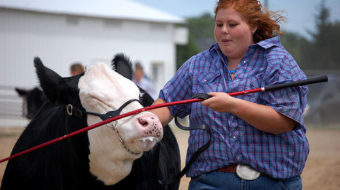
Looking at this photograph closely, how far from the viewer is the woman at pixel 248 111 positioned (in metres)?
2.36

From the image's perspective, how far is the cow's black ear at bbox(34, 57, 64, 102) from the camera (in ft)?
9.50

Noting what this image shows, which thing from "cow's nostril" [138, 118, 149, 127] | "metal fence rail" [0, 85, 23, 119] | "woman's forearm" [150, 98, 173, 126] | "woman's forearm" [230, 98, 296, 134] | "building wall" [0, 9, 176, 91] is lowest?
"metal fence rail" [0, 85, 23, 119]

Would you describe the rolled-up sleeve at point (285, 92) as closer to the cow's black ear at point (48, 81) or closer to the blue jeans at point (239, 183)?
the blue jeans at point (239, 183)

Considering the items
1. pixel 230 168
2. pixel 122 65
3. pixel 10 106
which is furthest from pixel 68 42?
pixel 230 168

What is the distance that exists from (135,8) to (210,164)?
20424mm

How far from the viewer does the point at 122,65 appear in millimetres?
3262

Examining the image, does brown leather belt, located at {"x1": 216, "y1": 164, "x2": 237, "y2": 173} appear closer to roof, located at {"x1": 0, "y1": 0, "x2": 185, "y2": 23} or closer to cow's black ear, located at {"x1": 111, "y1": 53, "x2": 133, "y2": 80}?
cow's black ear, located at {"x1": 111, "y1": 53, "x2": 133, "y2": 80}

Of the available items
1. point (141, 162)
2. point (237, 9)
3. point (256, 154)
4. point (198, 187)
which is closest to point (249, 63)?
point (237, 9)

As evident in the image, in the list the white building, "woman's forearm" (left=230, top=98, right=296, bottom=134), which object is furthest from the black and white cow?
the white building

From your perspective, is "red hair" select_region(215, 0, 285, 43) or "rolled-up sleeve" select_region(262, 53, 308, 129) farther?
"red hair" select_region(215, 0, 285, 43)

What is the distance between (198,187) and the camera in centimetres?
260

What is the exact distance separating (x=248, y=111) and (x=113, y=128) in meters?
0.80

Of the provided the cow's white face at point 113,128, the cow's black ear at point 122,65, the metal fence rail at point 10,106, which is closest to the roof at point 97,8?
the metal fence rail at point 10,106

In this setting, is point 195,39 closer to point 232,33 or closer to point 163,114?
point 163,114
